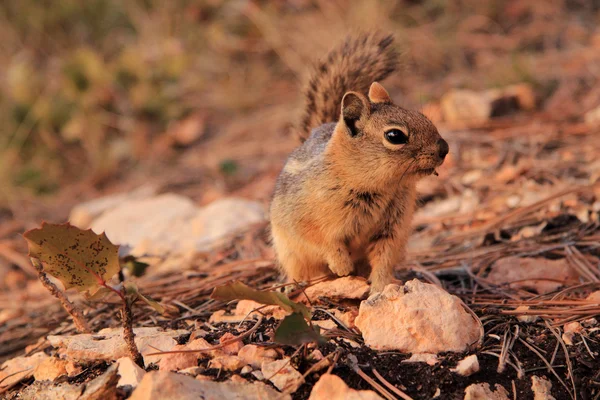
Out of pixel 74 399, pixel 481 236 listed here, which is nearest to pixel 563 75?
pixel 481 236

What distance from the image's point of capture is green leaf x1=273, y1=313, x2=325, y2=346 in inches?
75.1

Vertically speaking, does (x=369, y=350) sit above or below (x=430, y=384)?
above

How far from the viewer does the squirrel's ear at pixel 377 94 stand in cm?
286

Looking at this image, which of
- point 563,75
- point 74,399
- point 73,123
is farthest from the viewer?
point 73,123

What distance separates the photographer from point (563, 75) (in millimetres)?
6145

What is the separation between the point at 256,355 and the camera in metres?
2.14

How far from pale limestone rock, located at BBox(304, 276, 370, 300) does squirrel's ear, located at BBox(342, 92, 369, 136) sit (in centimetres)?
65

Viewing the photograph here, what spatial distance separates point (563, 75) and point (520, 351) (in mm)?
4625

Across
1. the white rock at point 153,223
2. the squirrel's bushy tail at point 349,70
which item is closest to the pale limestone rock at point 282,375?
the squirrel's bushy tail at point 349,70

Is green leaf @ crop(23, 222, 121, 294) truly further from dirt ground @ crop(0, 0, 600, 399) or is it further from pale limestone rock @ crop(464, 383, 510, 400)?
pale limestone rock @ crop(464, 383, 510, 400)

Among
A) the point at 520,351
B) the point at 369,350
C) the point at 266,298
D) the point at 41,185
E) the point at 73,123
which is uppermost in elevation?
the point at 73,123

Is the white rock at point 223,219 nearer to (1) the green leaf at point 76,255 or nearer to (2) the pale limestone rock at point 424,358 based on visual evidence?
(1) the green leaf at point 76,255

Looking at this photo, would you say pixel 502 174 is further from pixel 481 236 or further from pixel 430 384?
pixel 430 384

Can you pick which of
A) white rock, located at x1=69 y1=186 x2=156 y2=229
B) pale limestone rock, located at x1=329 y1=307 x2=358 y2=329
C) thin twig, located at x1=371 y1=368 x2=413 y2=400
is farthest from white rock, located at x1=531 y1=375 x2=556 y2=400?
white rock, located at x1=69 y1=186 x2=156 y2=229
